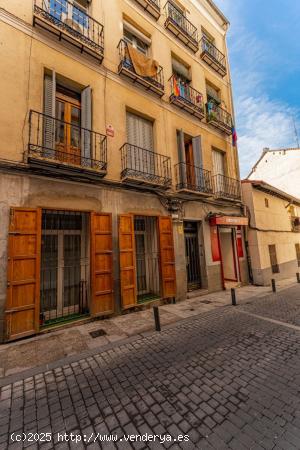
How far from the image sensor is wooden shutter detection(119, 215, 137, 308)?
6.65 metres

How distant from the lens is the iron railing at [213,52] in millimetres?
11903

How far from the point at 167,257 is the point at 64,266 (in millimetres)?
3599

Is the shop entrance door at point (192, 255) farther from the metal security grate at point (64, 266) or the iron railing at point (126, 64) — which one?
the iron railing at point (126, 64)

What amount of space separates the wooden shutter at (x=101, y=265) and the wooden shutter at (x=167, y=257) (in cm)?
214

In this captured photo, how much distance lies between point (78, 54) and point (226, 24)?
1235 centimetres

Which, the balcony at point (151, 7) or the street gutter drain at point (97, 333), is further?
the balcony at point (151, 7)

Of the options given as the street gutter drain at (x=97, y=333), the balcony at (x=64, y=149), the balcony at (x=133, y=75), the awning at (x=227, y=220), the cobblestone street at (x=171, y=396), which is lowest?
the cobblestone street at (x=171, y=396)

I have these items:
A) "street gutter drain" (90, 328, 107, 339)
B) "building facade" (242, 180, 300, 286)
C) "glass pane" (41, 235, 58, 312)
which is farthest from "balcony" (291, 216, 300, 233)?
"glass pane" (41, 235, 58, 312)

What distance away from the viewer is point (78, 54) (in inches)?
267

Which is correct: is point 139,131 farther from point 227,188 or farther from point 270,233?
point 270,233

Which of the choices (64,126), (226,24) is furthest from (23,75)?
(226,24)

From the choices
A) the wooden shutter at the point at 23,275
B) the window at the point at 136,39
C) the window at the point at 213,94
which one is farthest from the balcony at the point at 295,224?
the wooden shutter at the point at 23,275

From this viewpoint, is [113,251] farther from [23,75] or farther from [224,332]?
[23,75]

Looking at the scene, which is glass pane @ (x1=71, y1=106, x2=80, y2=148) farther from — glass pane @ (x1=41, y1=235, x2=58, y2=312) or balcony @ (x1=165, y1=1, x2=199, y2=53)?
balcony @ (x1=165, y1=1, x2=199, y2=53)
